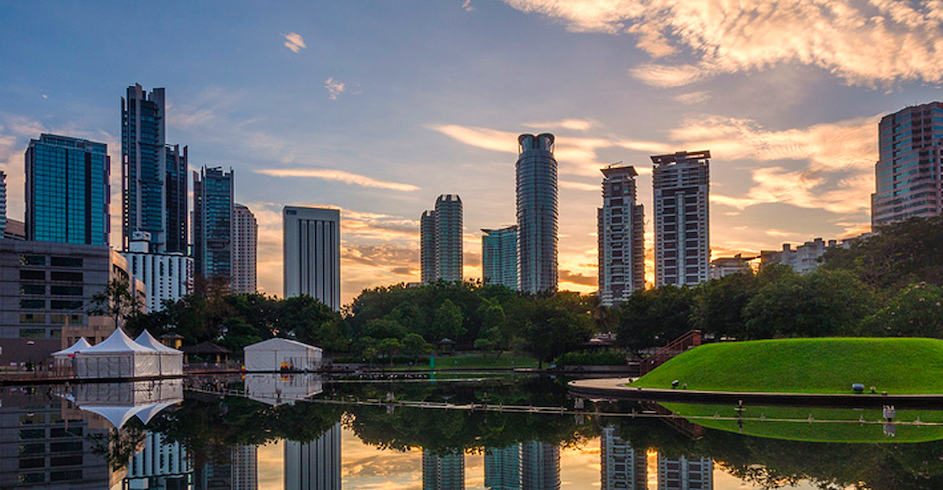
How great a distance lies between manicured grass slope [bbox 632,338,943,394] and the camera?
31.0 m

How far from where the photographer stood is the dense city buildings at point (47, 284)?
88.2 m

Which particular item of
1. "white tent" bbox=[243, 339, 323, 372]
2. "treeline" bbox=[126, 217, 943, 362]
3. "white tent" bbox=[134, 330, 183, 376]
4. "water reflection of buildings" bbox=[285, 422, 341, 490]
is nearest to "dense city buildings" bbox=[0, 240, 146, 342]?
→ "treeline" bbox=[126, 217, 943, 362]

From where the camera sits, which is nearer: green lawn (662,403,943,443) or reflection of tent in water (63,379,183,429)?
green lawn (662,403,943,443)

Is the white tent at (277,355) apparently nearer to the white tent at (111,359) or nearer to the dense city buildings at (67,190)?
the white tent at (111,359)

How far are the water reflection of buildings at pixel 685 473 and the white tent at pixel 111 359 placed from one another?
2033 inches

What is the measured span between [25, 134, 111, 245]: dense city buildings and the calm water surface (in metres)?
179

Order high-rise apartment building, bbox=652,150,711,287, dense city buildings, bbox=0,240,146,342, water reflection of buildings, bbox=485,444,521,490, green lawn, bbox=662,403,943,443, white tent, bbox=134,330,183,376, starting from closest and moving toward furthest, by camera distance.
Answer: water reflection of buildings, bbox=485,444,521,490 < green lawn, bbox=662,403,943,443 < white tent, bbox=134,330,183,376 < dense city buildings, bbox=0,240,146,342 < high-rise apartment building, bbox=652,150,711,287

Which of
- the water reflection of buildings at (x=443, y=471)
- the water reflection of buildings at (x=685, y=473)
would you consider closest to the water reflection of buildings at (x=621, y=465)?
the water reflection of buildings at (x=685, y=473)

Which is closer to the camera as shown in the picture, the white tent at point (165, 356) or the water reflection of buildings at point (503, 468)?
the water reflection of buildings at point (503, 468)

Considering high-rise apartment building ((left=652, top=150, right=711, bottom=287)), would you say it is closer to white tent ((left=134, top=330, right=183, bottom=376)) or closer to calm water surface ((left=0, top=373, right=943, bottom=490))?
white tent ((left=134, top=330, right=183, bottom=376))

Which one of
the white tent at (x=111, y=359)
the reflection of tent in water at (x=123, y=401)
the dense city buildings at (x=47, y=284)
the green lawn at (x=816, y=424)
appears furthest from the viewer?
the dense city buildings at (x=47, y=284)

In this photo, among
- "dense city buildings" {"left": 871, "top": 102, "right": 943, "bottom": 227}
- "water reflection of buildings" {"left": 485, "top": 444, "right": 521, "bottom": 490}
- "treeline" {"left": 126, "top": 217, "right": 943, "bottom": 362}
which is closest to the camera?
"water reflection of buildings" {"left": 485, "top": 444, "right": 521, "bottom": 490}

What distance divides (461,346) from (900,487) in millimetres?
94878

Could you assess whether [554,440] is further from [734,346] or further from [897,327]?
[897,327]
